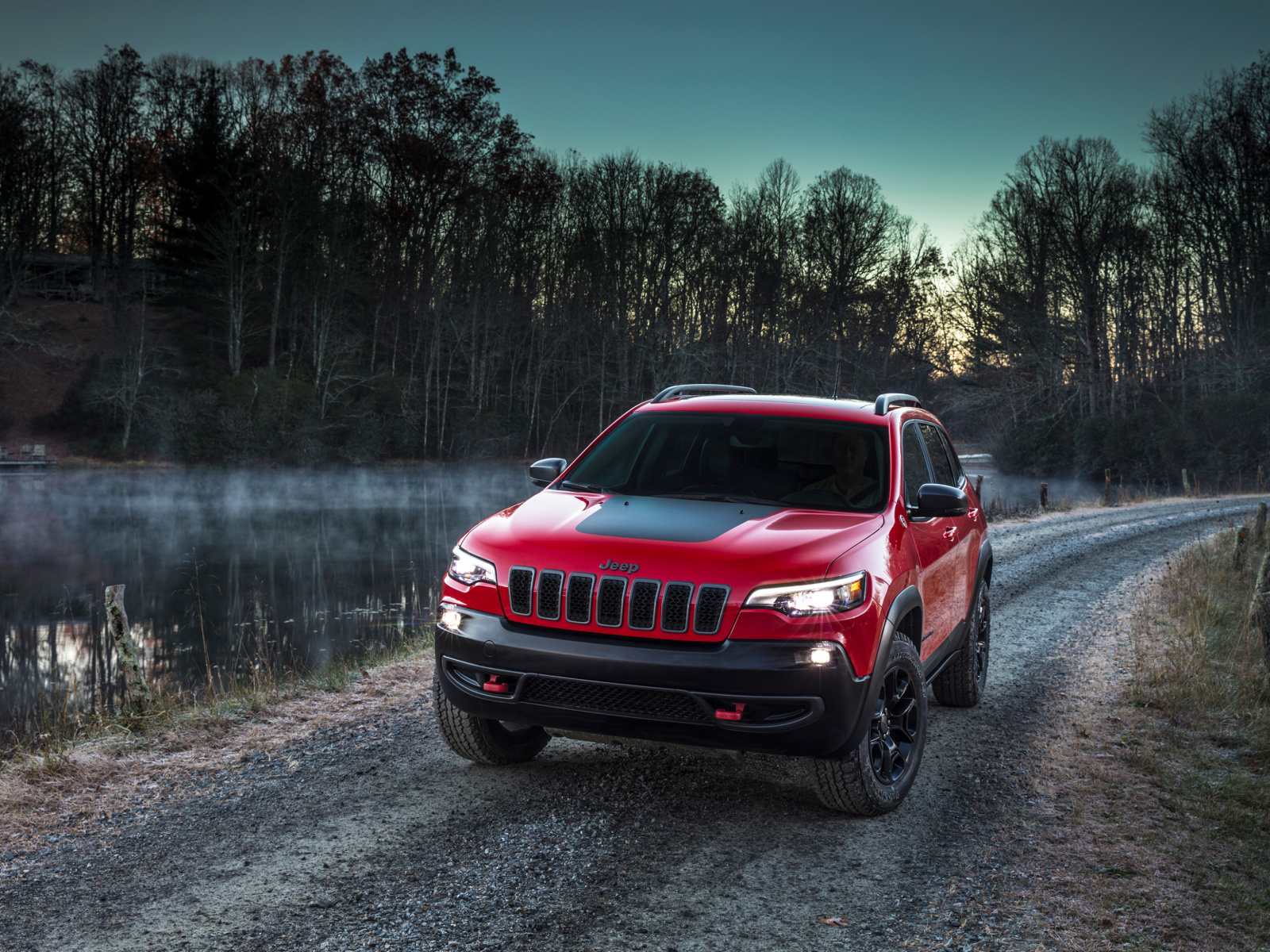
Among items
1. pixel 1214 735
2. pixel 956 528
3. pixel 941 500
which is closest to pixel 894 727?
pixel 941 500

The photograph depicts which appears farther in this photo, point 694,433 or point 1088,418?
point 1088,418

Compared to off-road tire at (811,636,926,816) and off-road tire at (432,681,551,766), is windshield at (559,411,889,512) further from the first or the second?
off-road tire at (432,681,551,766)

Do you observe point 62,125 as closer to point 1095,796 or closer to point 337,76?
point 337,76

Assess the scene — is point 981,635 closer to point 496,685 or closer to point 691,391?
point 691,391

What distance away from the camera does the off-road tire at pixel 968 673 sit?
22.2ft

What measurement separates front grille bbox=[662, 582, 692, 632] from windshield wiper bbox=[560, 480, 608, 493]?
4.29 ft

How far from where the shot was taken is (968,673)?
6.80 metres

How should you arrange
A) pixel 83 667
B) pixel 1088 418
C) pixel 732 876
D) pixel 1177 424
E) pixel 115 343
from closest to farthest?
pixel 732 876 < pixel 83 667 < pixel 1177 424 < pixel 1088 418 < pixel 115 343

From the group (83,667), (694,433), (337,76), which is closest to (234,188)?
(337,76)

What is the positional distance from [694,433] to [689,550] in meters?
1.66

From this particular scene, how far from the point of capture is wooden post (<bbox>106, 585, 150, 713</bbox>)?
24.0 ft

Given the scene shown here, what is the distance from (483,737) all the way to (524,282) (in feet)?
154

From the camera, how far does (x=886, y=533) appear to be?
4691 mm

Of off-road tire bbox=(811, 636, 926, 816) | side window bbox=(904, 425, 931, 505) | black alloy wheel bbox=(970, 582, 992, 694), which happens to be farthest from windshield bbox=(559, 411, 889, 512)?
black alloy wheel bbox=(970, 582, 992, 694)
